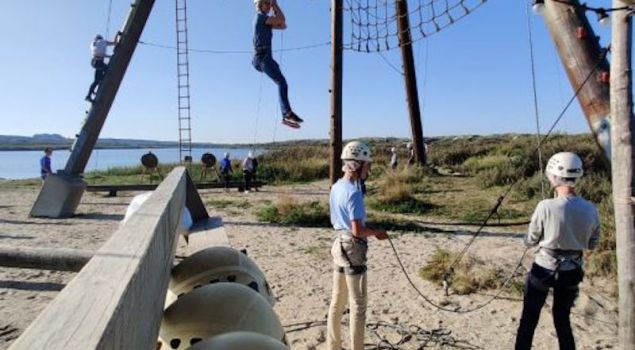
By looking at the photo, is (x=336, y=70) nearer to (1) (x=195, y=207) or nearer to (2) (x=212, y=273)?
(1) (x=195, y=207)

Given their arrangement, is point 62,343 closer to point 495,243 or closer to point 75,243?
point 495,243

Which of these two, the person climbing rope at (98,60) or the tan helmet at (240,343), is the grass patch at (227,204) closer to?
the person climbing rope at (98,60)

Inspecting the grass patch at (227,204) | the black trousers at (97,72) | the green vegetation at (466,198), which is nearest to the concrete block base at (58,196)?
the black trousers at (97,72)

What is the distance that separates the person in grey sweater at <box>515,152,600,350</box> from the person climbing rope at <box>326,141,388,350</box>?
1.24 m

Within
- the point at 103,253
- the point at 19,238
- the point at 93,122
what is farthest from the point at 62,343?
the point at 93,122

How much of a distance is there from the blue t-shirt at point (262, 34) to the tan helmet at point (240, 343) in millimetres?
4421

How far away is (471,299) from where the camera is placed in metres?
5.87

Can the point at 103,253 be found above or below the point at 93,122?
below

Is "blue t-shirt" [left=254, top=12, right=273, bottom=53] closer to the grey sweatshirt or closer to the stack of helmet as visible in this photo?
the grey sweatshirt

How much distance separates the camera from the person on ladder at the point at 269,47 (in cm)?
550

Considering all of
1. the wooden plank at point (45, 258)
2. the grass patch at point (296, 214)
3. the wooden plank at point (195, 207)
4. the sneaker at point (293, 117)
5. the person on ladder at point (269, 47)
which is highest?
the person on ladder at point (269, 47)

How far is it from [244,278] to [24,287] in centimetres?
458

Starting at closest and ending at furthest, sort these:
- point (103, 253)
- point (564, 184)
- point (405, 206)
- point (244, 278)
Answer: point (103, 253)
point (244, 278)
point (564, 184)
point (405, 206)

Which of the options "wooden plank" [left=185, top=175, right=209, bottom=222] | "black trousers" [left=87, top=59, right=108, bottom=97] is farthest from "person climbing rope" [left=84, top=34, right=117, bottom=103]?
"wooden plank" [left=185, top=175, right=209, bottom=222]
